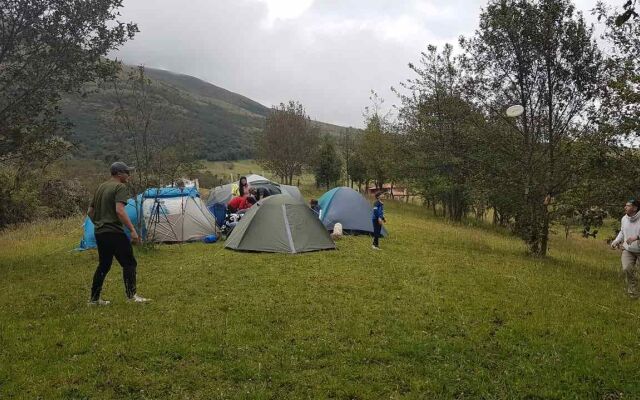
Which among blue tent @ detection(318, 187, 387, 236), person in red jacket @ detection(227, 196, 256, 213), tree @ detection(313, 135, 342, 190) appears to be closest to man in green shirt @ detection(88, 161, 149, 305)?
person in red jacket @ detection(227, 196, 256, 213)

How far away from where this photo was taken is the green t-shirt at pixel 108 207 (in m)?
7.29

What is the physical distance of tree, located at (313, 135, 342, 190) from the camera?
45250mm

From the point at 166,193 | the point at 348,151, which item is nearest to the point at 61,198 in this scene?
the point at 166,193

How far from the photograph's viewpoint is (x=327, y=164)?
149 ft

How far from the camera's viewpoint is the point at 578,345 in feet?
20.0

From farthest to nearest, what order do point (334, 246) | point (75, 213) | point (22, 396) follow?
1. point (75, 213)
2. point (334, 246)
3. point (22, 396)

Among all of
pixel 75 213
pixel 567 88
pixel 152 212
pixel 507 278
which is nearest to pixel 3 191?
pixel 75 213

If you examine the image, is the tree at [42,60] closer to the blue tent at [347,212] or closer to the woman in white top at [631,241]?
the blue tent at [347,212]

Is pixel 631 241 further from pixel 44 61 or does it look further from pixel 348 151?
pixel 348 151

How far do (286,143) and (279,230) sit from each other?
95.0ft

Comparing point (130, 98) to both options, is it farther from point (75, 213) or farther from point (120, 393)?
point (75, 213)

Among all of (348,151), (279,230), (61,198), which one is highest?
(348,151)

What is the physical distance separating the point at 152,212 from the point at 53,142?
3.39 meters

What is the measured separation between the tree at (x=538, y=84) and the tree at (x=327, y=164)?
30.7 meters
